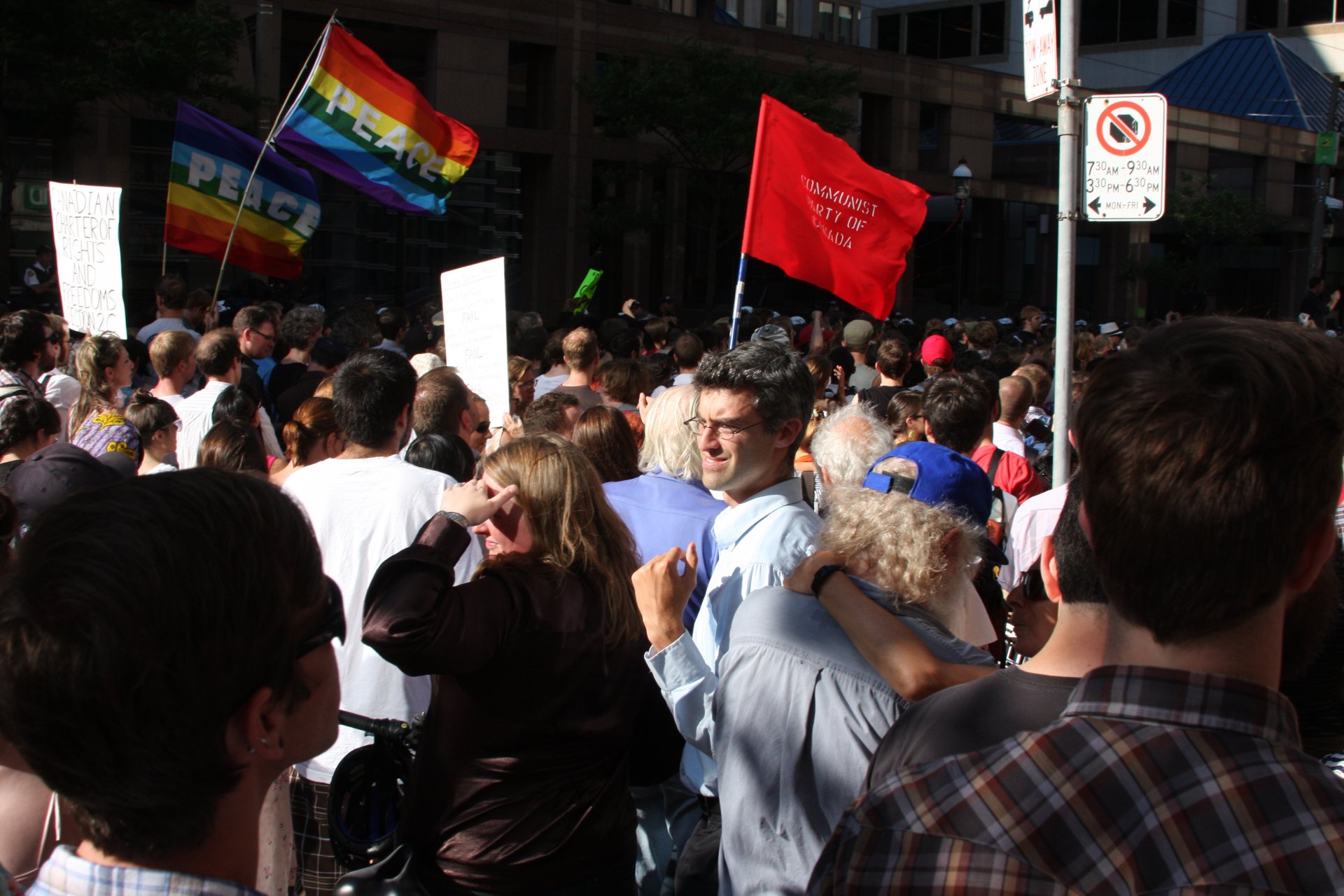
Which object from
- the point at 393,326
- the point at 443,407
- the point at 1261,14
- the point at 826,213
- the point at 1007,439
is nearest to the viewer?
the point at 443,407

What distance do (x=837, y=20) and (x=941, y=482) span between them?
45823mm

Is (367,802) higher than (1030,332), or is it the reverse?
A: (1030,332)

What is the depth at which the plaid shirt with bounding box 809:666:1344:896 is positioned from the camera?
4.00 feet

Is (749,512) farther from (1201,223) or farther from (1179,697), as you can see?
(1201,223)

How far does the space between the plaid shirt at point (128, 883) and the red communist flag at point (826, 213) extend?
563 cm

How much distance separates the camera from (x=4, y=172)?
19.9 meters

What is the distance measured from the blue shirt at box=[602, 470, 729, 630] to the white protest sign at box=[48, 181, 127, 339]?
526cm

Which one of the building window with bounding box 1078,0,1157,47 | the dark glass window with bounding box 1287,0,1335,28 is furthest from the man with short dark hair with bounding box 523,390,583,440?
the dark glass window with bounding box 1287,0,1335,28

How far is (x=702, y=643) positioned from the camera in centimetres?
352

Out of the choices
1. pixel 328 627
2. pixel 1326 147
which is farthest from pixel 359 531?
pixel 1326 147

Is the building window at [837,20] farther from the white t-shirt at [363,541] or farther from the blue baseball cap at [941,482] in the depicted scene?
the blue baseball cap at [941,482]

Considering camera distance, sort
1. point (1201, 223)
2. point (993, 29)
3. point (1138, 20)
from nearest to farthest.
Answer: point (1201, 223) < point (1138, 20) < point (993, 29)

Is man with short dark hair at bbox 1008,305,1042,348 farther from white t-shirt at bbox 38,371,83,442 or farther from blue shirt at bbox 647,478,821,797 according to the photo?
blue shirt at bbox 647,478,821,797

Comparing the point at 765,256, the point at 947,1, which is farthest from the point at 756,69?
the point at 947,1
